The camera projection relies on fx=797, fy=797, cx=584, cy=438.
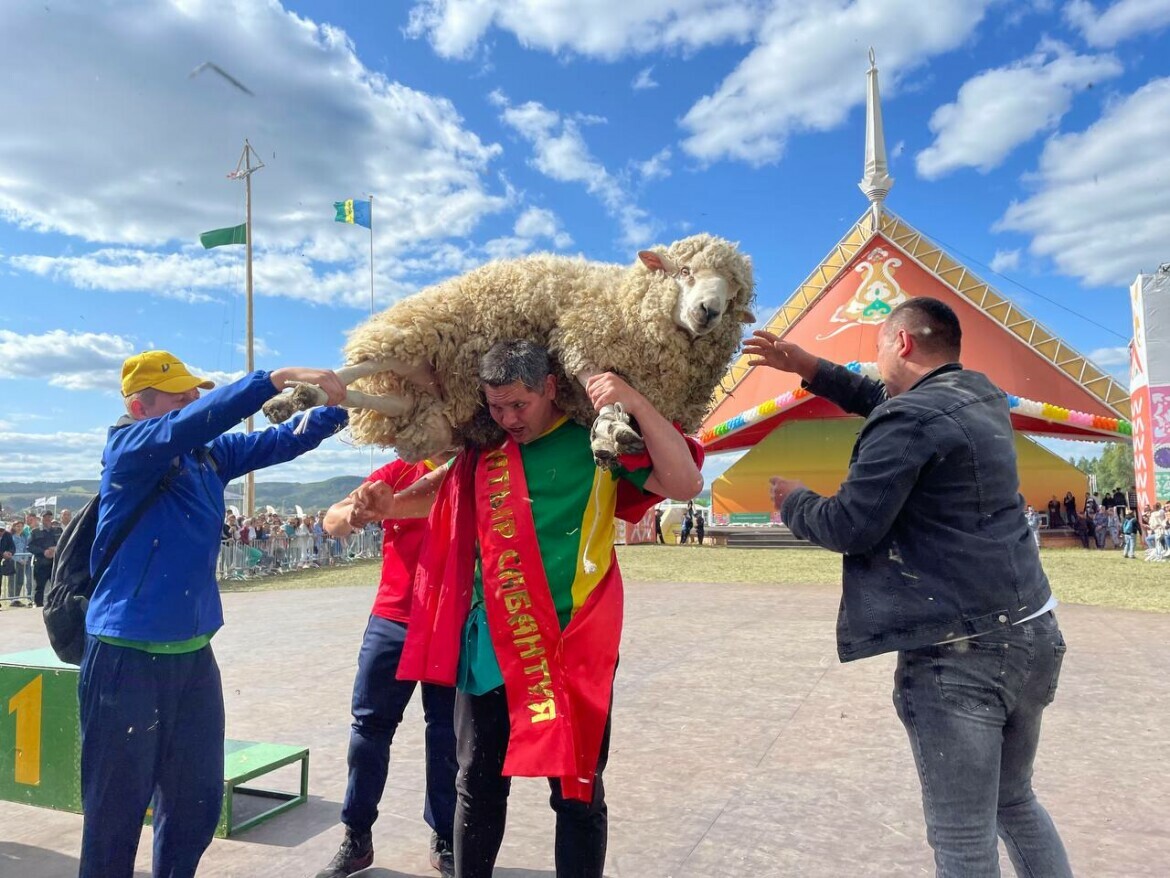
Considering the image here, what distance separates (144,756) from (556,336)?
1.95m

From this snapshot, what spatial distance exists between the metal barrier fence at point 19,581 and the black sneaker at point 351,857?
1451 cm

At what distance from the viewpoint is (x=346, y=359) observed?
280 centimetres

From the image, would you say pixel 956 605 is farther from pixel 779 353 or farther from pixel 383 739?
pixel 383 739

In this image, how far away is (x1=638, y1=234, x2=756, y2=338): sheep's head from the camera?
104 inches

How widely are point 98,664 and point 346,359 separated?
128 centimetres

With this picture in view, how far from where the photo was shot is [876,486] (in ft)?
7.43

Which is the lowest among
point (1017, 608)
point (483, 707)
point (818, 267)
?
point (483, 707)

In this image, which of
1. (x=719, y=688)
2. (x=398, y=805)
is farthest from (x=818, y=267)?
(x=398, y=805)

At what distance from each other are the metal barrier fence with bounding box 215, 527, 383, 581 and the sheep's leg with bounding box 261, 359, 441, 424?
15.8 metres

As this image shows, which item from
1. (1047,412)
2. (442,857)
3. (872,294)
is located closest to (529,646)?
(442,857)

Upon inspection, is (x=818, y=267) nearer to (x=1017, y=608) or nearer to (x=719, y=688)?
(x=719, y=688)

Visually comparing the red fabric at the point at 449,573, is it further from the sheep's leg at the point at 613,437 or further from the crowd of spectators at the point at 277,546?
the crowd of spectators at the point at 277,546

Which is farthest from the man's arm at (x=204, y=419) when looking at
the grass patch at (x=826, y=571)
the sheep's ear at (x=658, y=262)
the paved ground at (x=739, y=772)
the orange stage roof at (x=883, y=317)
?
the orange stage roof at (x=883, y=317)

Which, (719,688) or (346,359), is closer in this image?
(346,359)
